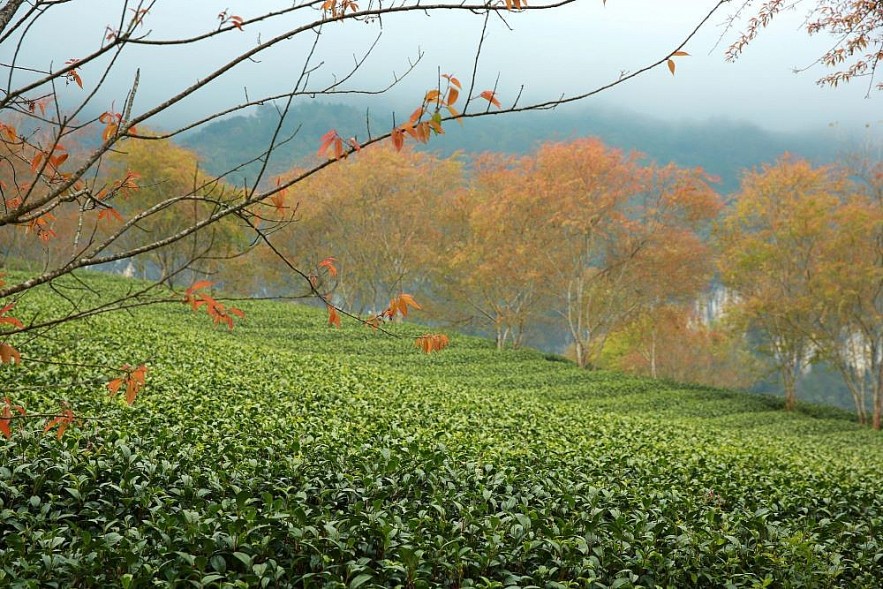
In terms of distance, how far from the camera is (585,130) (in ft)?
364

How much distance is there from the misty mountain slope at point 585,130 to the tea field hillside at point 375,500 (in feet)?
242

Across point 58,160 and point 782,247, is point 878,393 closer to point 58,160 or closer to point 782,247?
point 782,247

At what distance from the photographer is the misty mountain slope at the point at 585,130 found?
89.2 metres

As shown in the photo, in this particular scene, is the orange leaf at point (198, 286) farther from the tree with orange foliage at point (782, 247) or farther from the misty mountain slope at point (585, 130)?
the misty mountain slope at point (585, 130)

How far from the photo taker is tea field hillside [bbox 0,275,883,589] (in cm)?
379

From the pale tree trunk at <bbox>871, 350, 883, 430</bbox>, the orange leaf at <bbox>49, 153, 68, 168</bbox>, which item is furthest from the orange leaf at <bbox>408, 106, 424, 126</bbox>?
the pale tree trunk at <bbox>871, 350, 883, 430</bbox>

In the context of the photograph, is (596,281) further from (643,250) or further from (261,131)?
(261,131)

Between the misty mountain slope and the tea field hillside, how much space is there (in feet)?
242

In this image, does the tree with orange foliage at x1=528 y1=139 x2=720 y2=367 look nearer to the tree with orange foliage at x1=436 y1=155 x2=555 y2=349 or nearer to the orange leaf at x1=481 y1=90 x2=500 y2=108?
the tree with orange foliage at x1=436 y1=155 x2=555 y2=349

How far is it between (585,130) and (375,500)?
113m

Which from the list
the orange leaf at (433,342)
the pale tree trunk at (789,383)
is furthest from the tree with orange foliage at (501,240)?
the orange leaf at (433,342)

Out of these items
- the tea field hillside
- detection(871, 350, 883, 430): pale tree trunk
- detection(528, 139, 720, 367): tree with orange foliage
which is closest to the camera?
the tea field hillside

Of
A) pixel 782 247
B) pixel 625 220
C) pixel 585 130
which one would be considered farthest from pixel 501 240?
pixel 585 130

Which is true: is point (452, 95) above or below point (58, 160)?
above
